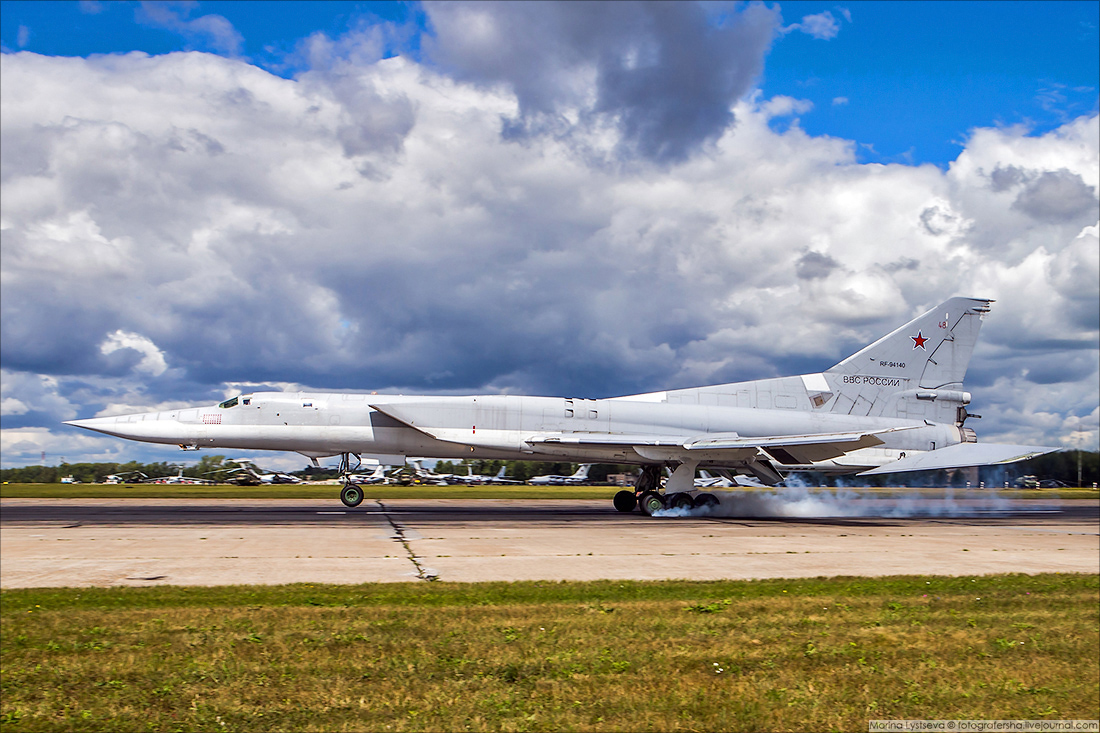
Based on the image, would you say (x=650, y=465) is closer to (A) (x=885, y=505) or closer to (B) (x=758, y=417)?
(B) (x=758, y=417)

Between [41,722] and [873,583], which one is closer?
[41,722]

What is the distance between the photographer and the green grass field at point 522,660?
5.52 m

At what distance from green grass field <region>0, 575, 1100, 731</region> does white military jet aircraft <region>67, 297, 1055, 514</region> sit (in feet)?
51.9

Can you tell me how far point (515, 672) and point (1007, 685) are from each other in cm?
399

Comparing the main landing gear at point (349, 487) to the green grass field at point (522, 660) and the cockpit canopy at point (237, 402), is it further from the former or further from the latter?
the green grass field at point (522, 660)

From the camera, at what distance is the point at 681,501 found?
2561 cm

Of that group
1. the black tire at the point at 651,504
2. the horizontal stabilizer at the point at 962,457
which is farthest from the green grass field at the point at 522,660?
the horizontal stabilizer at the point at 962,457

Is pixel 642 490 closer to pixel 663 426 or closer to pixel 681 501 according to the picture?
pixel 681 501

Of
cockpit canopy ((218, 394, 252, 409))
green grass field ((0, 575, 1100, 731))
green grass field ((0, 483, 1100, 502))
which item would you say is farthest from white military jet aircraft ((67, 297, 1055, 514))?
green grass field ((0, 575, 1100, 731))

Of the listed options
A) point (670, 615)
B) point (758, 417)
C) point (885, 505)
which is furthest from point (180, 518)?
point (885, 505)

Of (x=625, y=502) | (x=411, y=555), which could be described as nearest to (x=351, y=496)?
(x=625, y=502)

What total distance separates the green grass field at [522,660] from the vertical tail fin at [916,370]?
20.7 meters

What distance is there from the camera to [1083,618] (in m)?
8.93

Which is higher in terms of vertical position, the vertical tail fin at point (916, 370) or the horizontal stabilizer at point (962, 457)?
the vertical tail fin at point (916, 370)
